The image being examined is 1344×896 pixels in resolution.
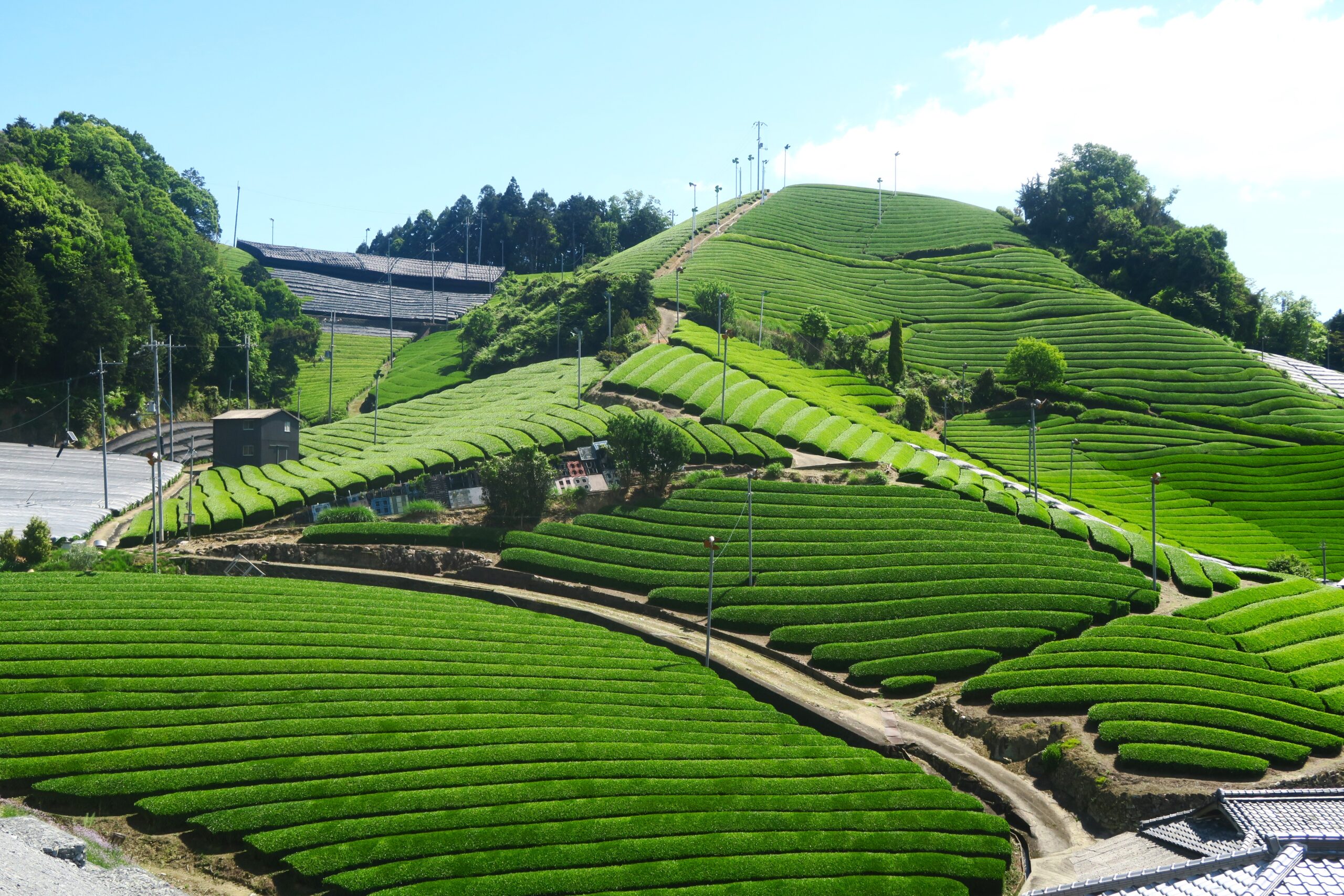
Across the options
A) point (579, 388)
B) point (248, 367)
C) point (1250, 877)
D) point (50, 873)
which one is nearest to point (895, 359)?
point (579, 388)

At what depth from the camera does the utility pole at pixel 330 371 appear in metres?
94.1

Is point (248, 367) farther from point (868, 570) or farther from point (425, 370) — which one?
point (868, 570)

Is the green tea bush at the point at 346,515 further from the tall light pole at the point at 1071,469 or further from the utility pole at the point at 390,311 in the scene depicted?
the utility pole at the point at 390,311

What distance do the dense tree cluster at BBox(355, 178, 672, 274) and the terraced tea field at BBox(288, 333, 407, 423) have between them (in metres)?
44.0

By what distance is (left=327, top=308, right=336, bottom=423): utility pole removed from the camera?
309 ft

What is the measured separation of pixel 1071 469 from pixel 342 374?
7379 cm

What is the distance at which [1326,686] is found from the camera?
127 ft

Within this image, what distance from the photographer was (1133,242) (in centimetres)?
12794

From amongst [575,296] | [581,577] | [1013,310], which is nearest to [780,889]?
[581,577]

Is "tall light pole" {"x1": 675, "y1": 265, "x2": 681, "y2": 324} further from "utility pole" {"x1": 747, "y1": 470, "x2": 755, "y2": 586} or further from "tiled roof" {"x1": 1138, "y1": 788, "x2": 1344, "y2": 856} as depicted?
"tiled roof" {"x1": 1138, "y1": 788, "x2": 1344, "y2": 856}

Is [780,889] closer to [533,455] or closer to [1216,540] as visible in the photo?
[533,455]

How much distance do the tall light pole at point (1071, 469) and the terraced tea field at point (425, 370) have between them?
5504cm

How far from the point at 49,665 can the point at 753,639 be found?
2545 cm

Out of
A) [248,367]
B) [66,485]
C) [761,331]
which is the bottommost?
[66,485]
